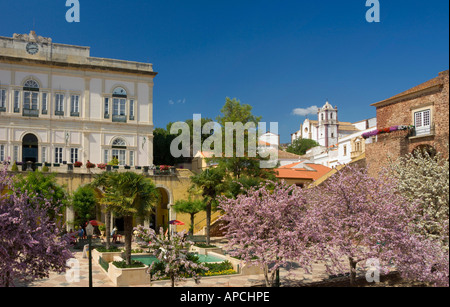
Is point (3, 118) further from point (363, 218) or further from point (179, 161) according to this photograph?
point (363, 218)

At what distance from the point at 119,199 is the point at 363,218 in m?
12.1

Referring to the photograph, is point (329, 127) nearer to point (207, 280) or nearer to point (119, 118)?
point (119, 118)

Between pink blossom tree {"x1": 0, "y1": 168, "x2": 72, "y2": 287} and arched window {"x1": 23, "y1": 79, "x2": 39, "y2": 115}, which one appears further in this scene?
arched window {"x1": 23, "y1": 79, "x2": 39, "y2": 115}

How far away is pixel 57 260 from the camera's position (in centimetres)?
1384

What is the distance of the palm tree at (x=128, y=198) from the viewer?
2120 cm

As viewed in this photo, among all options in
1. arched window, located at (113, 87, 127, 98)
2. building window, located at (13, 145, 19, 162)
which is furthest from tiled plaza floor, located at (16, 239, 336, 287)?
arched window, located at (113, 87, 127, 98)

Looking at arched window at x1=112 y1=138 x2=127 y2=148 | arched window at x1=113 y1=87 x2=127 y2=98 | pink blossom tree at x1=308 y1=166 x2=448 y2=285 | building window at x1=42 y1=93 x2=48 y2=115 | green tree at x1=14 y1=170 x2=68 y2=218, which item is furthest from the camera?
arched window at x1=113 y1=87 x2=127 y2=98

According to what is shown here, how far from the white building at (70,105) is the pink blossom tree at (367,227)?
2865 cm

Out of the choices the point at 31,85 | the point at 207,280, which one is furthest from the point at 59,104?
the point at 207,280

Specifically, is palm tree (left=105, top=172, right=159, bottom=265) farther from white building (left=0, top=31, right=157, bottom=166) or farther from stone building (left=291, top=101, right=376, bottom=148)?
stone building (left=291, top=101, right=376, bottom=148)

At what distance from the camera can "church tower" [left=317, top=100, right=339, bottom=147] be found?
382ft

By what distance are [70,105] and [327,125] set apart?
88.7 metres

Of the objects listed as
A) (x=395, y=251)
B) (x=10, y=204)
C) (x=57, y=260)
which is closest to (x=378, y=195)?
(x=395, y=251)

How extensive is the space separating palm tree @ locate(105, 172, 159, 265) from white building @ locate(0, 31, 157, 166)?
1986 centimetres
